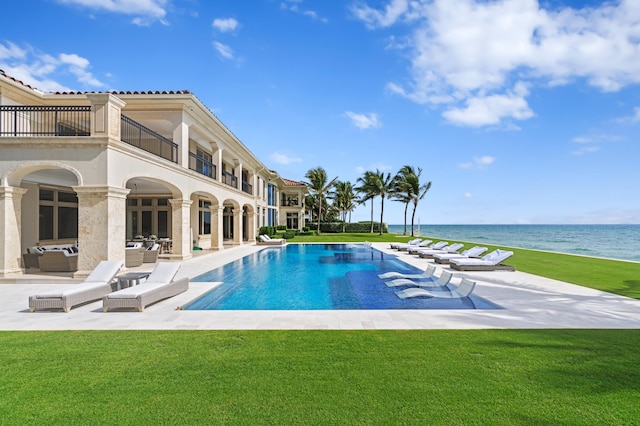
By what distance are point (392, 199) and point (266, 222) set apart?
20.0 metres

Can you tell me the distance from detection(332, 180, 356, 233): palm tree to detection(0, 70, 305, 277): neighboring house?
29.7m

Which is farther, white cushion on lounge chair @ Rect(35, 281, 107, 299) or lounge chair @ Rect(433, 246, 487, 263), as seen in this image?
lounge chair @ Rect(433, 246, 487, 263)

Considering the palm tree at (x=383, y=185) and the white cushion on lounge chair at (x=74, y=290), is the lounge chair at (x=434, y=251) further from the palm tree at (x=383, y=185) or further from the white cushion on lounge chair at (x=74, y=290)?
the palm tree at (x=383, y=185)

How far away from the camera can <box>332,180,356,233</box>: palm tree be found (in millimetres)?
54438

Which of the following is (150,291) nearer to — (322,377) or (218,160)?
(322,377)

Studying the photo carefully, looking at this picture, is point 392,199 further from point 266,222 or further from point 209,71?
point 209,71

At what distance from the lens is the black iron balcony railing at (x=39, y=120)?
1077 cm

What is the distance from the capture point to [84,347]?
507 cm

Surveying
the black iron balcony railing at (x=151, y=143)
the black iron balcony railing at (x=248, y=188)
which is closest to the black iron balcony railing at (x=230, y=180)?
the black iron balcony railing at (x=248, y=188)

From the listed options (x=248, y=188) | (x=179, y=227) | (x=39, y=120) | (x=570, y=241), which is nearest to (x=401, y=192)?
(x=248, y=188)

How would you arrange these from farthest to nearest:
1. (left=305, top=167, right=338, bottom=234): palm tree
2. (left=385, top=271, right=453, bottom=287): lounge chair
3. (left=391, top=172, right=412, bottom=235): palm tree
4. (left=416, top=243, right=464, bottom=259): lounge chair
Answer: (left=305, top=167, right=338, bottom=234): palm tree → (left=391, top=172, right=412, bottom=235): palm tree → (left=416, top=243, right=464, bottom=259): lounge chair → (left=385, top=271, right=453, bottom=287): lounge chair

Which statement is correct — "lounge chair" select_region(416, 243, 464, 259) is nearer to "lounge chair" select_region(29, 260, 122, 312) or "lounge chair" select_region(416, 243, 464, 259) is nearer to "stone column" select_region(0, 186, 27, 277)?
"lounge chair" select_region(29, 260, 122, 312)

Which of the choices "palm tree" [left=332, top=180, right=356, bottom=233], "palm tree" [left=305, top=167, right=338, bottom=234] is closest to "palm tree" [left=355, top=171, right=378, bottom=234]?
"palm tree" [left=332, top=180, right=356, bottom=233]

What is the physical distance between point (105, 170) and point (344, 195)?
45353 millimetres
